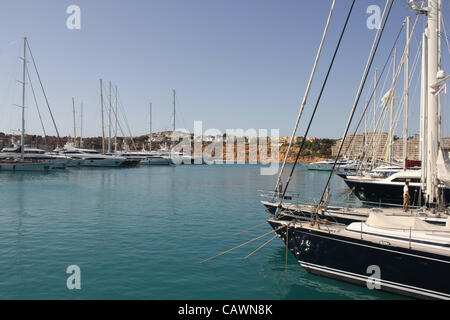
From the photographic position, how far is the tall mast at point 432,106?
13.6m

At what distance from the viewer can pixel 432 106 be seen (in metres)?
13.6

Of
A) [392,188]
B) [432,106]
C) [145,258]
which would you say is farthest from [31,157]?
[432,106]

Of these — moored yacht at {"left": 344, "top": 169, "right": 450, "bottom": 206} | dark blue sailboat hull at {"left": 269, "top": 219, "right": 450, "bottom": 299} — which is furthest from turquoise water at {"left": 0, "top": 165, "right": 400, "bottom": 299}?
moored yacht at {"left": 344, "top": 169, "right": 450, "bottom": 206}

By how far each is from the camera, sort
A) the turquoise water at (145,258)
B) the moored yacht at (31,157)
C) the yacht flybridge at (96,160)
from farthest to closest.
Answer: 1. the yacht flybridge at (96,160)
2. the moored yacht at (31,157)
3. the turquoise water at (145,258)

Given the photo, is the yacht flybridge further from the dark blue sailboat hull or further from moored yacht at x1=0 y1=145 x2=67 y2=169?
the dark blue sailboat hull

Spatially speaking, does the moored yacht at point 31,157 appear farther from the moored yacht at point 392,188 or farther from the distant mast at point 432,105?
the distant mast at point 432,105

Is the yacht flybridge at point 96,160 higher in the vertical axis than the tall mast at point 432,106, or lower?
lower

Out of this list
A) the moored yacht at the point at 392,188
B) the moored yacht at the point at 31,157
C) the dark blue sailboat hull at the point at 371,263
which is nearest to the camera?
the dark blue sailboat hull at the point at 371,263

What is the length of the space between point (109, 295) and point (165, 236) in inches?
267

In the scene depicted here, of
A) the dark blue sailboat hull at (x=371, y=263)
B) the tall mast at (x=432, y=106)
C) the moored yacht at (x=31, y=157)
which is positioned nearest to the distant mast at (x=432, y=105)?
the tall mast at (x=432, y=106)

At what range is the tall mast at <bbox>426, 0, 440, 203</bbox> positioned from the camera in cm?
1357

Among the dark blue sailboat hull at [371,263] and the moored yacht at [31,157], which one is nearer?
the dark blue sailboat hull at [371,263]

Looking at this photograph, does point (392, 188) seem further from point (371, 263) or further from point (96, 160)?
point (96, 160)

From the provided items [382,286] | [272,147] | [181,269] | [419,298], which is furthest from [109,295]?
[272,147]
